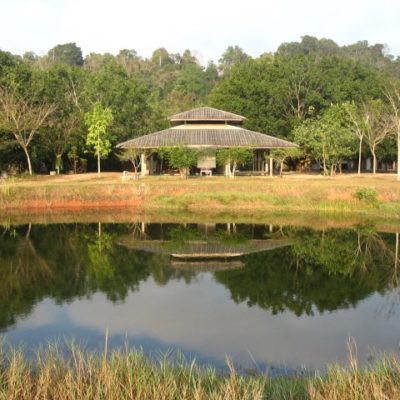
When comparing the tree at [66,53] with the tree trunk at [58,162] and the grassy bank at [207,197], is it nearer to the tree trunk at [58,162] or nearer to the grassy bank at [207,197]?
the tree trunk at [58,162]

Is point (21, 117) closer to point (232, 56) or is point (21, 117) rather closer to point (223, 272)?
point (223, 272)

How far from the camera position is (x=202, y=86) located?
3506 inches

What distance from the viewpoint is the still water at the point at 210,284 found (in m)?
12.9

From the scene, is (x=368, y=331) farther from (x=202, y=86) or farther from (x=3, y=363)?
(x=202, y=86)

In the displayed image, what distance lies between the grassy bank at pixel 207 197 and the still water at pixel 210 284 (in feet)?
13.1

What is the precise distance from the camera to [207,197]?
3312 cm

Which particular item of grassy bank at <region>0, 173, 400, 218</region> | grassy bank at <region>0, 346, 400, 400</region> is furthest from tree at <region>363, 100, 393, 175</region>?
grassy bank at <region>0, 346, 400, 400</region>

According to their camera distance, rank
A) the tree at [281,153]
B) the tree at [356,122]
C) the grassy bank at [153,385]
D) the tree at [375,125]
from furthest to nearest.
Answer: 1. the tree at [356,122]
2. the tree at [375,125]
3. the tree at [281,153]
4. the grassy bank at [153,385]

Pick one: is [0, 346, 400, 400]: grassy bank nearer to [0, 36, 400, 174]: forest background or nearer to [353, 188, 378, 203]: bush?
[353, 188, 378, 203]: bush

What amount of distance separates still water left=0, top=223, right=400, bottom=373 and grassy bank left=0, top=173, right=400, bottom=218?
3987mm

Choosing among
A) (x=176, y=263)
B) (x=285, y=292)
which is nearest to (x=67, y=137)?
(x=176, y=263)

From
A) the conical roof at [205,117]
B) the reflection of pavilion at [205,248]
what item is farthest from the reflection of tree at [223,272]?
the conical roof at [205,117]

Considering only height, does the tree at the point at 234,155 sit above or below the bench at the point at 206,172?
above

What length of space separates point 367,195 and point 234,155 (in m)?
11.9
